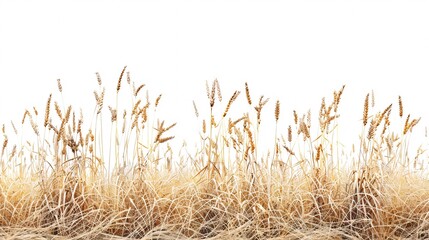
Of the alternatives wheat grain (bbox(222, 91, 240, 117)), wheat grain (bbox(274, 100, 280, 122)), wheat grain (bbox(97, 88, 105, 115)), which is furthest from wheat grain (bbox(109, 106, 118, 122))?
wheat grain (bbox(274, 100, 280, 122))

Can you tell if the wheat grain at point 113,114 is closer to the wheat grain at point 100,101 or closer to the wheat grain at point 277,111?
the wheat grain at point 100,101

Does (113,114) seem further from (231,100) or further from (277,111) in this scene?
(277,111)

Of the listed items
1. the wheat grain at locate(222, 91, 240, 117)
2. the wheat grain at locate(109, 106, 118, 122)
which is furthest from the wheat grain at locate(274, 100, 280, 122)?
the wheat grain at locate(109, 106, 118, 122)

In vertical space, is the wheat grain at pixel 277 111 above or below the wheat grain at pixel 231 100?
below

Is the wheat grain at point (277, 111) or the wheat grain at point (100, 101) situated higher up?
the wheat grain at point (100, 101)

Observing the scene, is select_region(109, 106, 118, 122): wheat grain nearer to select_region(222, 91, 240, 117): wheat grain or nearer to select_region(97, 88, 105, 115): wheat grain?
select_region(97, 88, 105, 115): wheat grain

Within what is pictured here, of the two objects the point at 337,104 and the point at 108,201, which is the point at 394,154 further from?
the point at 108,201

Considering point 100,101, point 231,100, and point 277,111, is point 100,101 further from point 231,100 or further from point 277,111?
point 277,111

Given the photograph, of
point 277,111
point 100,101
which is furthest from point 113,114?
point 277,111

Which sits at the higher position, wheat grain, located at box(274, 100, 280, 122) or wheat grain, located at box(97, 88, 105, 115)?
wheat grain, located at box(97, 88, 105, 115)

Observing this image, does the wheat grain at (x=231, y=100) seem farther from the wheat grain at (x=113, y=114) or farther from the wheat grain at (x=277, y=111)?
the wheat grain at (x=113, y=114)

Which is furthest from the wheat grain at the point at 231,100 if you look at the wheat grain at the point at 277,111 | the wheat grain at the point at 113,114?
the wheat grain at the point at 113,114

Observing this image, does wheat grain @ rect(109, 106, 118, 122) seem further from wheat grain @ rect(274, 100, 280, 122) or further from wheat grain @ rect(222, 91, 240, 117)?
wheat grain @ rect(274, 100, 280, 122)

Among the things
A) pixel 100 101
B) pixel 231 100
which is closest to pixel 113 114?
pixel 100 101
